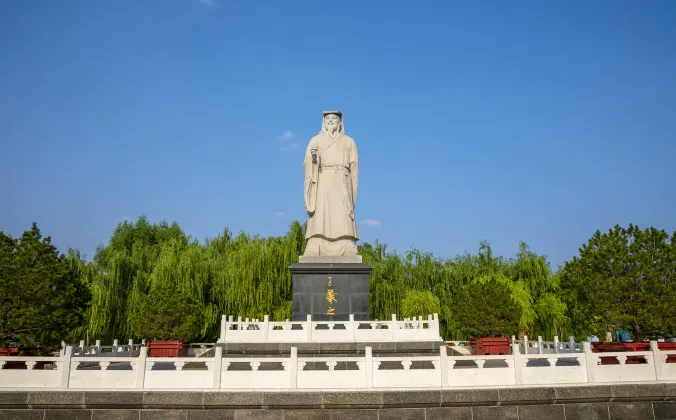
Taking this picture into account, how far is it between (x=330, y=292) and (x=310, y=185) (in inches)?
115

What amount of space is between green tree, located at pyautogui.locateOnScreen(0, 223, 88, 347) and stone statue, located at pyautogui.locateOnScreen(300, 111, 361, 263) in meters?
5.10

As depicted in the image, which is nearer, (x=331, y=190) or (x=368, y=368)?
(x=368, y=368)

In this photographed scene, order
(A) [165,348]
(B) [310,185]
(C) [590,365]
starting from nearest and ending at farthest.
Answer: (C) [590,365]
(A) [165,348]
(B) [310,185]

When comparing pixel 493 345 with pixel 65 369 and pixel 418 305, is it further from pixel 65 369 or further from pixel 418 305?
pixel 65 369

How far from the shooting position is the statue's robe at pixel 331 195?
40.3 feet

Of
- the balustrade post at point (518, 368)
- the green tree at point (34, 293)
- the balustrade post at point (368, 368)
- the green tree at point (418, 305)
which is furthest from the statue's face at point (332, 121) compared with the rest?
the green tree at point (418, 305)

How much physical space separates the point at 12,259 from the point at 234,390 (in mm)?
6268

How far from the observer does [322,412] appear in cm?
630

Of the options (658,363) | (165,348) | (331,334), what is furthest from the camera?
(165,348)

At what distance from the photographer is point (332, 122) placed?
13.0 meters

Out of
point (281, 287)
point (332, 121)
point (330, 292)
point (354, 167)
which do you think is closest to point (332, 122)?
point (332, 121)

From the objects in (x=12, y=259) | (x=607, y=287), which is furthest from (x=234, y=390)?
(x=607, y=287)

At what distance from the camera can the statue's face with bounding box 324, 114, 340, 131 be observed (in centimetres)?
1300

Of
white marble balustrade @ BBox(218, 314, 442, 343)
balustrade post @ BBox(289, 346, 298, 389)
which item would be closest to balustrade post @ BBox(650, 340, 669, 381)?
white marble balustrade @ BBox(218, 314, 442, 343)
